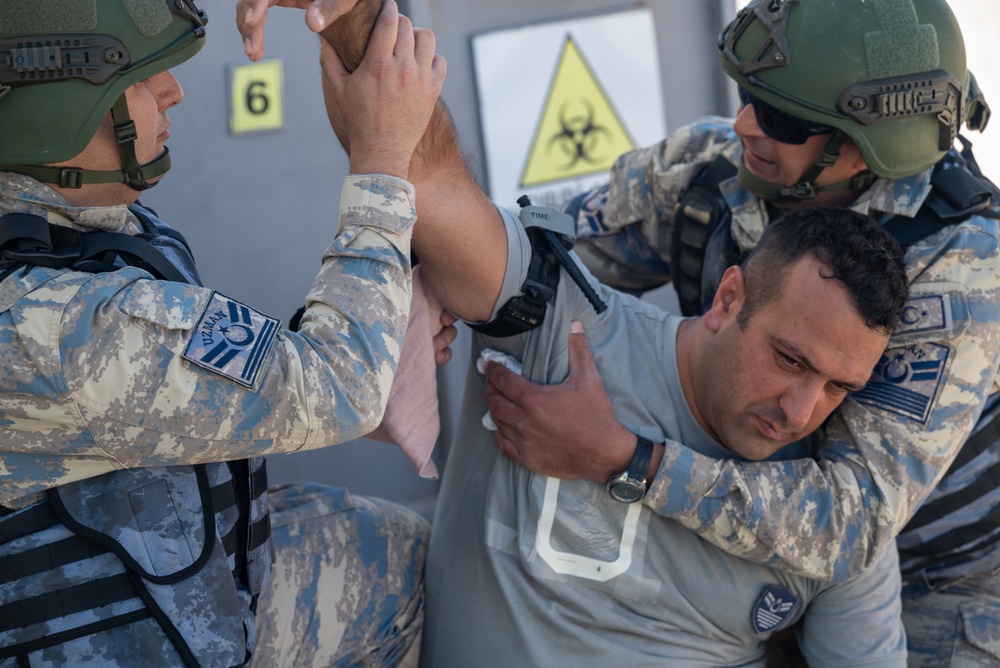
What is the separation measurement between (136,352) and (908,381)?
5.09ft

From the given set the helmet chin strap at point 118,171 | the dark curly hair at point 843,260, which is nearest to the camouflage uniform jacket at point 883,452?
the dark curly hair at point 843,260

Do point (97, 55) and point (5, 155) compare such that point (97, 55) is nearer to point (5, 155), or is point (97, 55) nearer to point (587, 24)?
point (5, 155)

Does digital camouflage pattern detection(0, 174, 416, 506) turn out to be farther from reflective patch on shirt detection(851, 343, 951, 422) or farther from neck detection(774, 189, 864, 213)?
neck detection(774, 189, 864, 213)

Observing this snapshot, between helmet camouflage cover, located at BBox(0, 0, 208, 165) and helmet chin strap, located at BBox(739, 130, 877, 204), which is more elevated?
helmet camouflage cover, located at BBox(0, 0, 208, 165)

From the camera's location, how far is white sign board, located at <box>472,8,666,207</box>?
3.40 meters

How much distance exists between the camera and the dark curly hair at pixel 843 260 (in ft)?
6.86

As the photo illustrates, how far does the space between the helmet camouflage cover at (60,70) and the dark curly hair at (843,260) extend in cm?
127

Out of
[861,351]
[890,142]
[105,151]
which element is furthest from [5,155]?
[890,142]

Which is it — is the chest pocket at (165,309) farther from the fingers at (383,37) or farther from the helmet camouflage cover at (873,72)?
the helmet camouflage cover at (873,72)

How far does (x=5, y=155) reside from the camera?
1565mm

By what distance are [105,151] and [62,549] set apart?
610mm

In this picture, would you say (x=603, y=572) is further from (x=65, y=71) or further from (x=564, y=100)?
(x=564, y=100)

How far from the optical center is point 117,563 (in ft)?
5.37

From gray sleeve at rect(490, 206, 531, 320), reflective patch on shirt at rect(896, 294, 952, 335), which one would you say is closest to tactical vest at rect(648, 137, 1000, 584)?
reflective patch on shirt at rect(896, 294, 952, 335)
